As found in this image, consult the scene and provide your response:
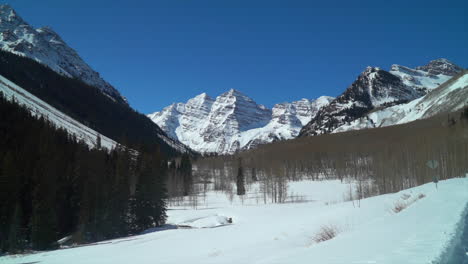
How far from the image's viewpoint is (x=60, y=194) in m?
42.9

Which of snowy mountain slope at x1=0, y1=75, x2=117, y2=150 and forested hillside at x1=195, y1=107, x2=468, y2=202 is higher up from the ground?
snowy mountain slope at x1=0, y1=75, x2=117, y2=150

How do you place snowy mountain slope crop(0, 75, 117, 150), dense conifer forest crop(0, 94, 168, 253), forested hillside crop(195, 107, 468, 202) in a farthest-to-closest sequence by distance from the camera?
snowy mountain slope crop(0, 75, 117, 150)
forested hillside crop(195, 107, 468, 202)
dense conifer forest crop(0, 94, 168, 253)

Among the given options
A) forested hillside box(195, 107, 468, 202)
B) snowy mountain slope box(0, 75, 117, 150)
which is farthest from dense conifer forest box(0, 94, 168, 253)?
snowy mountain slope box(0, 75, 117, 150)

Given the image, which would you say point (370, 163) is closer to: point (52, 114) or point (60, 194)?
point (60, 194)

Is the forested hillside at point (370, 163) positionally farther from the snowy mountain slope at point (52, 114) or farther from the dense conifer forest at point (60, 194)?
the snowy mountain slope at point (52, 114)

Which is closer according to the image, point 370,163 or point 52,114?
point 370,163

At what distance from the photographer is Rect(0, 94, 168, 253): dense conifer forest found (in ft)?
112

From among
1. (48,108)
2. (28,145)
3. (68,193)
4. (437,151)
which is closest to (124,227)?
(68,193)

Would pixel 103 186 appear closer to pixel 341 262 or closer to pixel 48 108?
pixel 341 262

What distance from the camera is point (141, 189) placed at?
4856 centimetres

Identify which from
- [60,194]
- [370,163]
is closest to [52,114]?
[60,194]

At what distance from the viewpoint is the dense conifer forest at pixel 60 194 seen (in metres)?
34.1

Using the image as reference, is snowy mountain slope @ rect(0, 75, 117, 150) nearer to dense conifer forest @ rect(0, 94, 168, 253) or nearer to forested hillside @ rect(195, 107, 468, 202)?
forested hillside @ rect(195, 107, 468, 202)

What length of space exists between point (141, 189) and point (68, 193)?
34.0 ft
